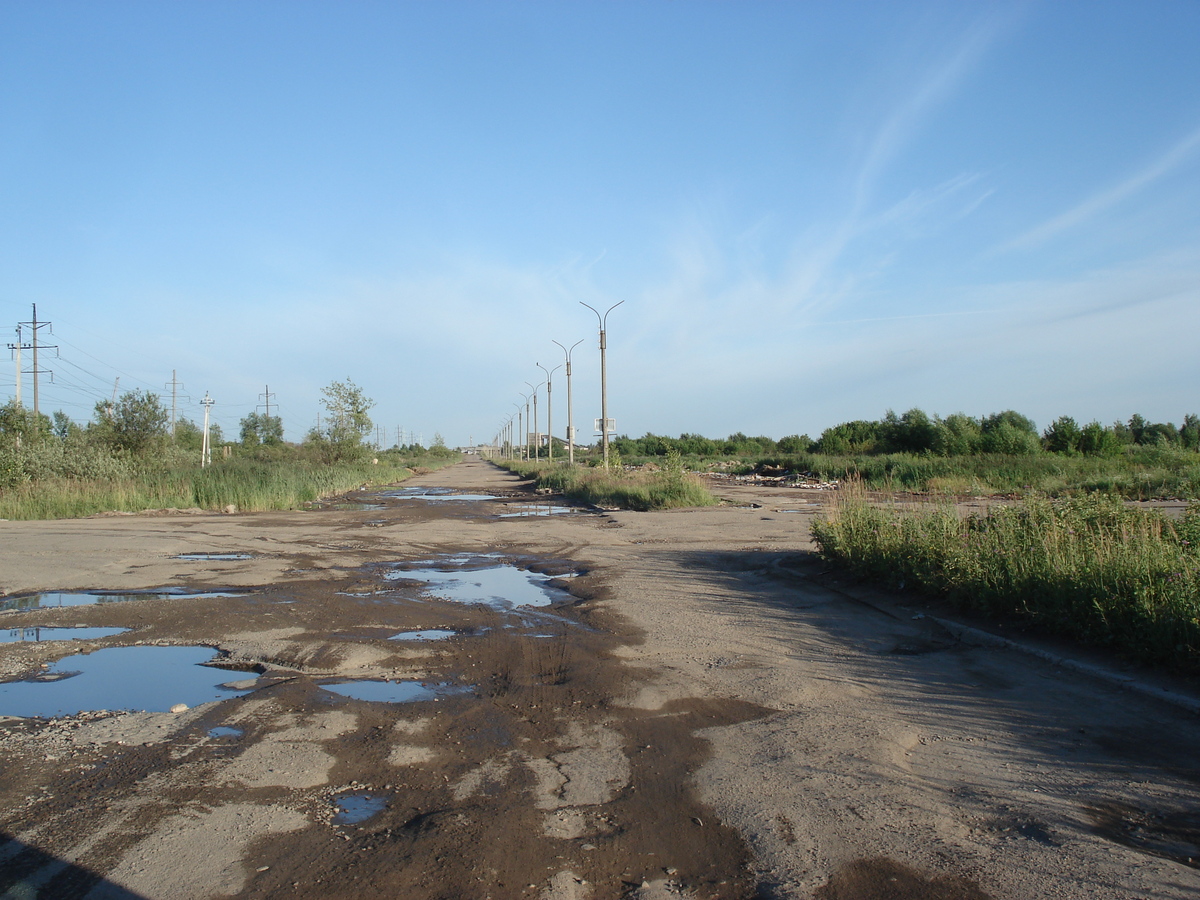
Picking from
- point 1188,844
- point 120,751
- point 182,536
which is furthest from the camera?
point 182,536

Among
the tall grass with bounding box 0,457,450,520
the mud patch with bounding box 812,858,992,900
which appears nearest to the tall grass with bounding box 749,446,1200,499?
the tall grass with bounding box 0,457,450,520

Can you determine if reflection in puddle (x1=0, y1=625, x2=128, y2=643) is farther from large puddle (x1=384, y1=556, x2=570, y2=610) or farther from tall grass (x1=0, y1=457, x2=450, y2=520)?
tall grass (x1=0, y1=457, x2=450, y2=520)

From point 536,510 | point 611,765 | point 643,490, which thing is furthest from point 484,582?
point 643,490

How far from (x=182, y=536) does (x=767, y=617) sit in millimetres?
14775

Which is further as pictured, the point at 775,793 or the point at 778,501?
the point at 778,501

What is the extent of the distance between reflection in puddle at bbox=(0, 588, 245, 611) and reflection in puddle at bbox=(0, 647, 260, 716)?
9.80 feet

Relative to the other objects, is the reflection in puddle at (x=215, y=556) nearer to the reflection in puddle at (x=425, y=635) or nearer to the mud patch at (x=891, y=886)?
the reflection in puddle at (x=425, y=635)

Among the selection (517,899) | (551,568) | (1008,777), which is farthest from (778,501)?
(517,899)

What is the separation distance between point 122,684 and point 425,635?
107 inches

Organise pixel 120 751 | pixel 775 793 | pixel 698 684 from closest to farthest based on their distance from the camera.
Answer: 1. pixel 775 793
2. pixel 120 751
3. pixel 698 684

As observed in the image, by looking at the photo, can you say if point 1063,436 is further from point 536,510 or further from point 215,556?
point 215,556

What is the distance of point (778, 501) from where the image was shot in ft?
95.8

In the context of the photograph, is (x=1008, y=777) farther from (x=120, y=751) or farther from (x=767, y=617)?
(x=120, y=751)

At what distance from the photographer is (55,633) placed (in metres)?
8.27
